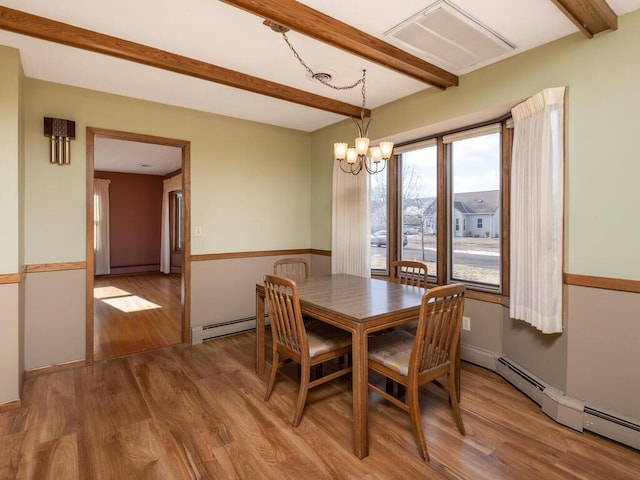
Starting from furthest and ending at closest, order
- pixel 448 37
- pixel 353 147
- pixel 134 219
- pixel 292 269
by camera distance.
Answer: pixel 134 219 < pixel 292 269 < pixel 353 147 < pixel 448 37

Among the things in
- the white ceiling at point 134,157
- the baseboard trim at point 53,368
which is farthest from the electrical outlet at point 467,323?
the white ceiling at point 134,157

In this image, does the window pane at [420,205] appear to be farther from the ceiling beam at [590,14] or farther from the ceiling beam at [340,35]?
the ceiling beam at [590,14]

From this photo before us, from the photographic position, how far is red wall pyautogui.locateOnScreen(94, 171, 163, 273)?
806 centimetres

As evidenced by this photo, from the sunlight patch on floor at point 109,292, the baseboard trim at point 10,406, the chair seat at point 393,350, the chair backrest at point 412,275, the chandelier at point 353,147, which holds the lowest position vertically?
the baseboard trim at point 10,406

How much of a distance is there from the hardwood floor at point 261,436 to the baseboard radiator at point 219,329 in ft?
2.77

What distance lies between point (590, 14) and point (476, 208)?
156 centimetres

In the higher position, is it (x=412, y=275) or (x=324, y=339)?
(x=412, y=275)

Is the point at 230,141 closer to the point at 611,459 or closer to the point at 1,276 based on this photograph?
the point at 1,276

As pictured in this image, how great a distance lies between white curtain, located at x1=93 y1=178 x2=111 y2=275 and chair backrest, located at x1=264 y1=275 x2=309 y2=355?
6.99 meters

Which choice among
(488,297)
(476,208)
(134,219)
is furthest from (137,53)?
(134,219)

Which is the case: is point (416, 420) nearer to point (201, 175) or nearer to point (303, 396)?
point (303, 396)

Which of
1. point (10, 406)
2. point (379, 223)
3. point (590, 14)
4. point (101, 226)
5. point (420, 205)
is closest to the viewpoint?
point (590, 14)

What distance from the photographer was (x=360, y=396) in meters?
1.90

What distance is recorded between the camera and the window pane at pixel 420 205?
345 centimetres
